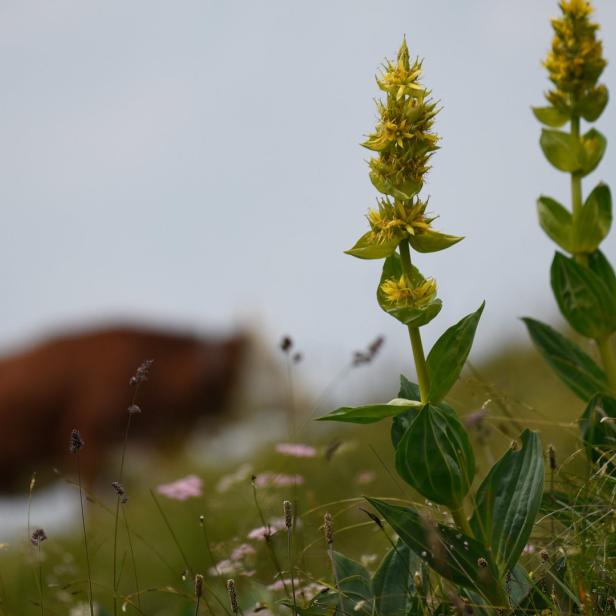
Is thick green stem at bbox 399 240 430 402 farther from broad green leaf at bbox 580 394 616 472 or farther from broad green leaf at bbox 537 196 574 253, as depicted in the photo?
broad green leaf at bbox 537 196 574 253

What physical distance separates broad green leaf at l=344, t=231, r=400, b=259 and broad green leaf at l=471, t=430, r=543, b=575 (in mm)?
443

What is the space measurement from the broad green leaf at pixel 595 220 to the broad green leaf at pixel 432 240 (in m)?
0.75

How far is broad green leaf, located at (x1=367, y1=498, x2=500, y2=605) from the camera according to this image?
1.65m

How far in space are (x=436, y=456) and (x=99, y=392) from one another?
8143 millimetres

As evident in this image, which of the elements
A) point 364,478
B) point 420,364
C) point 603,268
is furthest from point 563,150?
point 364,478

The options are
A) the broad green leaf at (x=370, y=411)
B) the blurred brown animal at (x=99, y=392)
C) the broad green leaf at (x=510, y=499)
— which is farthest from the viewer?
the blurred brown animal at (x=99, y=392)

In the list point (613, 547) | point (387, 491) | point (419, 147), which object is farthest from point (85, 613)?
point (387, 491)

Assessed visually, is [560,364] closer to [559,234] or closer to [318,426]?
[559,234]

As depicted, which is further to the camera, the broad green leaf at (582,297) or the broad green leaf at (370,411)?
the broad green leaf at (582,297)

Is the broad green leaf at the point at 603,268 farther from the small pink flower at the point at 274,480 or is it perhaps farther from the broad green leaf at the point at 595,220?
the small pink flower at the point at 274,480

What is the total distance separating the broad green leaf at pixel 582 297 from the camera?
223 centimetres

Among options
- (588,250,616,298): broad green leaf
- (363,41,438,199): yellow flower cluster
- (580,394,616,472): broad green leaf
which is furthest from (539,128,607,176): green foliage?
(363,41,438,199): yellow flower cluster

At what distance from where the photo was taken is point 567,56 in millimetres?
2244

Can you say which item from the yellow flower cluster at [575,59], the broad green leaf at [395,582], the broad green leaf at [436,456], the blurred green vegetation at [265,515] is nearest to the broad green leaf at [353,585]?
the broad green leaf at [395,582]
